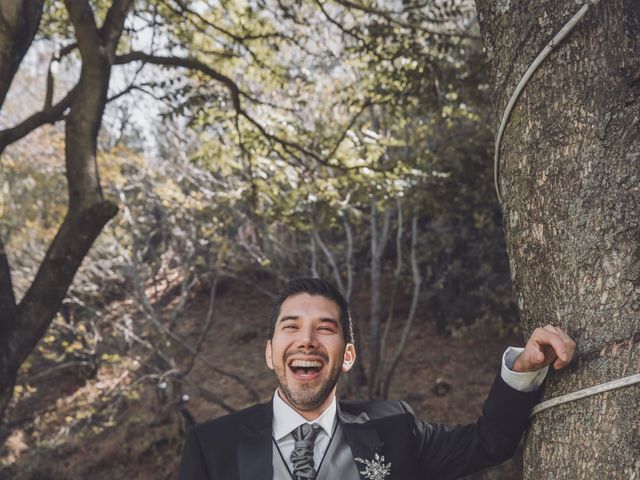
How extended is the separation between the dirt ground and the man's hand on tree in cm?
869

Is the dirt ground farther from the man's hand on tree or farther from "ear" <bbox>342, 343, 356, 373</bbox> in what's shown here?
the man's hand on tree

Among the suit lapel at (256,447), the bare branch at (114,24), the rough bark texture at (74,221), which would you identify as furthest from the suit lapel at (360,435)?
the bare branch at (114,24)

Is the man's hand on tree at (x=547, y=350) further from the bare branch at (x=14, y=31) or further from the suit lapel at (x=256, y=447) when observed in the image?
the bare branch at (x=14, y=31)

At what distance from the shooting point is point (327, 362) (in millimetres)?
2031

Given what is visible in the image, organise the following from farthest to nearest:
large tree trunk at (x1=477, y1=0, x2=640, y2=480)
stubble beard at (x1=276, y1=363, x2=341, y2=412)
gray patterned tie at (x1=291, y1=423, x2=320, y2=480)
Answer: stubble beard at (x1=276, y1=363, x2=341, y2=412), gray patterned tie at (x1=291, y1=423, x2=320, y2=480), large tree trunk at (x1=477, y1=0, x2=640, y2=480)

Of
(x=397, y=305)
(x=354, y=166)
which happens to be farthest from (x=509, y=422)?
(x=397, y=305)

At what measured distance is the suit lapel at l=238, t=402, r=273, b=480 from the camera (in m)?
1.89

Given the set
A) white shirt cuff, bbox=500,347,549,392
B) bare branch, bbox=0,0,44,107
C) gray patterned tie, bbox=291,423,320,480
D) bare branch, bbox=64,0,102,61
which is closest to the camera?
white shirt cuff, bbox=500,347,549,392

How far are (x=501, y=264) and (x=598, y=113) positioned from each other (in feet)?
33.1

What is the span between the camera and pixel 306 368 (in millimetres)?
2027

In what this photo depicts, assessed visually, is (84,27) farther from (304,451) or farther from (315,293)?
(304,451)

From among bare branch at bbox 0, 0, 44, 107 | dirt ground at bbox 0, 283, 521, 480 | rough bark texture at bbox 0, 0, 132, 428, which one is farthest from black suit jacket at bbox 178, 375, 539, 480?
dirt ground at bbox 0, 283, 521, 480

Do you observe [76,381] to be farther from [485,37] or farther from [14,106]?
[485,37]

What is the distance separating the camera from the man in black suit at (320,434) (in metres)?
1.91
